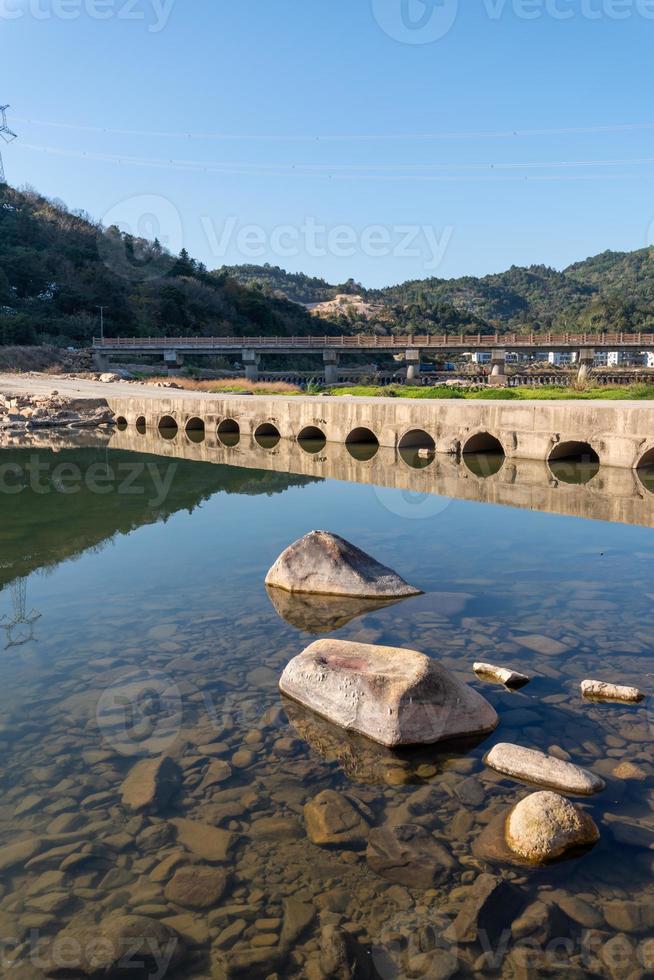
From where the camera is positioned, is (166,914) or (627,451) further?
(627,451)

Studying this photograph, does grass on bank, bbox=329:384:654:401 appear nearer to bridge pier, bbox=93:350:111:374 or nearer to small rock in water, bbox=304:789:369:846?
small rock in water, bbox=304:789:369:846

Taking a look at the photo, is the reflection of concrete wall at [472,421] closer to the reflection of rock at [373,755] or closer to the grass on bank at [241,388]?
the reflection of rock at [373,755]

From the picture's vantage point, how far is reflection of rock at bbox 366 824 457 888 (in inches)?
151

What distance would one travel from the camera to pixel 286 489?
1602 cm

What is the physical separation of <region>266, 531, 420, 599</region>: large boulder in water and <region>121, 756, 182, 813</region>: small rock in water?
351 centimetres

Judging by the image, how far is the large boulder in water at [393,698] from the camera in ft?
16.5

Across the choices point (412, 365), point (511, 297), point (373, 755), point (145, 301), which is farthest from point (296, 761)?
point (511, 297)

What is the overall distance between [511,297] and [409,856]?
171 m

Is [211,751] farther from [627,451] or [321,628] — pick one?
[627,451]

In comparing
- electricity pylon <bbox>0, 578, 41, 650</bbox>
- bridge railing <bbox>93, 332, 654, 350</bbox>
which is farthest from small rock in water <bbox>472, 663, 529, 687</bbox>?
bridge railing <bbox>93, 332, 654, 350</bbox>

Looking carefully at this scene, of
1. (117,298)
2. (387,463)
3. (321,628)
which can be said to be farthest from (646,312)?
(321,628)

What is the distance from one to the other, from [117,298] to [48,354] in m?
25.9

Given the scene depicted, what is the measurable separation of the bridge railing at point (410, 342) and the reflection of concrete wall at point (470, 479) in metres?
42.4

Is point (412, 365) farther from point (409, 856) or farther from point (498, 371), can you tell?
point (409, 856)
